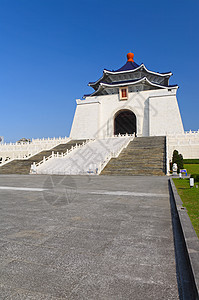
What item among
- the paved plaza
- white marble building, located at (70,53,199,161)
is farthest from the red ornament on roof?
the paved plaza

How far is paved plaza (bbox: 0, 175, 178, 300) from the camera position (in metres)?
2.09

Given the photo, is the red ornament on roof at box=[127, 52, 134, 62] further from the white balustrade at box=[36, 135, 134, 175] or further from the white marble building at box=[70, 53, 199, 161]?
the white balustrade at box=[36, 135, 134, 175]

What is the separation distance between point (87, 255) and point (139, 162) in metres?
16.2

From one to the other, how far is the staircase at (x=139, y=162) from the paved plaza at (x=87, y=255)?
11.7 metres

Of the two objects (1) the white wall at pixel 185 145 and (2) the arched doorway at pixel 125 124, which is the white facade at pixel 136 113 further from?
(1) the white wall at pixel 185 145

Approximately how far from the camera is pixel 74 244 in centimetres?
321

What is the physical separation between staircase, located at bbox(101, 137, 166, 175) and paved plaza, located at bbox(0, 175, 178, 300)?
11657 mm

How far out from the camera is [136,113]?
37781mm

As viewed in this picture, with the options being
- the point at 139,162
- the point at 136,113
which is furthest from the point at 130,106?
the point at 139,162

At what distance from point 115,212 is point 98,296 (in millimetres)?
3191

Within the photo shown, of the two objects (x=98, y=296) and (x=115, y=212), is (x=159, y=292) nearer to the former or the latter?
(x=98, y=296)

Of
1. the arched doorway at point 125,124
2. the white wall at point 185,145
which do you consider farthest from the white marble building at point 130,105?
the white wall at point 185,145

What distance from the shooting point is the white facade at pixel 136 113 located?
34781 millimetres

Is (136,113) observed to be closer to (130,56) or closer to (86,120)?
(86,120)
